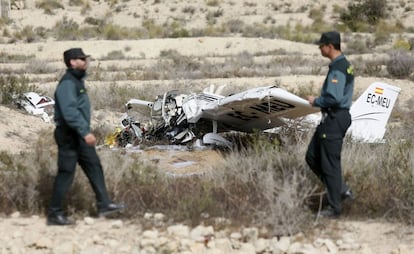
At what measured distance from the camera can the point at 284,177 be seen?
25.3ft

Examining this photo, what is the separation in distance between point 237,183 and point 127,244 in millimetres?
1816

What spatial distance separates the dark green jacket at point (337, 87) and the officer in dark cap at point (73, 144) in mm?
2655

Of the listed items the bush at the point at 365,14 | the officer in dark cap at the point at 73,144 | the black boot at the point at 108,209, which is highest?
the officer in dark cap at the point at 73,144

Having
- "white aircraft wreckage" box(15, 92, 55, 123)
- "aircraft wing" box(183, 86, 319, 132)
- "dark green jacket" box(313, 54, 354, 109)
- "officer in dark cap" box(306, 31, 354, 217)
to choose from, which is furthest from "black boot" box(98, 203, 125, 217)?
"white aircraft wreckage" box(15, 92, 55, 123)

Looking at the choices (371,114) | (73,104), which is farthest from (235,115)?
(73,104)

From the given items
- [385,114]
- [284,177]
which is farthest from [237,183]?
[385,114]

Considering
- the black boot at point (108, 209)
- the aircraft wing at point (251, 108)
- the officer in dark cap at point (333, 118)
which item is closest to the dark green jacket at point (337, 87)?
the officer in dark cap at point (333, 118)

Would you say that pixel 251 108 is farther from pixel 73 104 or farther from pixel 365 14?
pixel 365 14

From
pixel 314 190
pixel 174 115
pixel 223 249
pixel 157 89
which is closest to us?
pixel 223 249

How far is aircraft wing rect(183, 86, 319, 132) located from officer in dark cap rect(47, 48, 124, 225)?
435 cm

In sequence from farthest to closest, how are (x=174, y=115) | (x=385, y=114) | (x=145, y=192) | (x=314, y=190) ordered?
(x=174, y=115)
(x=385, y=114)
(x=145, y=192)
(x=314, y=190)

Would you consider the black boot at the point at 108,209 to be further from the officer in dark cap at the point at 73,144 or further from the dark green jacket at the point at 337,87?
the dark green jacket at the point at 337,87

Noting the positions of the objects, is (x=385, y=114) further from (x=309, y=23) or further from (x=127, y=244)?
(x=309, y=23)

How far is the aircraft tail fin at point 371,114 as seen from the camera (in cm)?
1202
